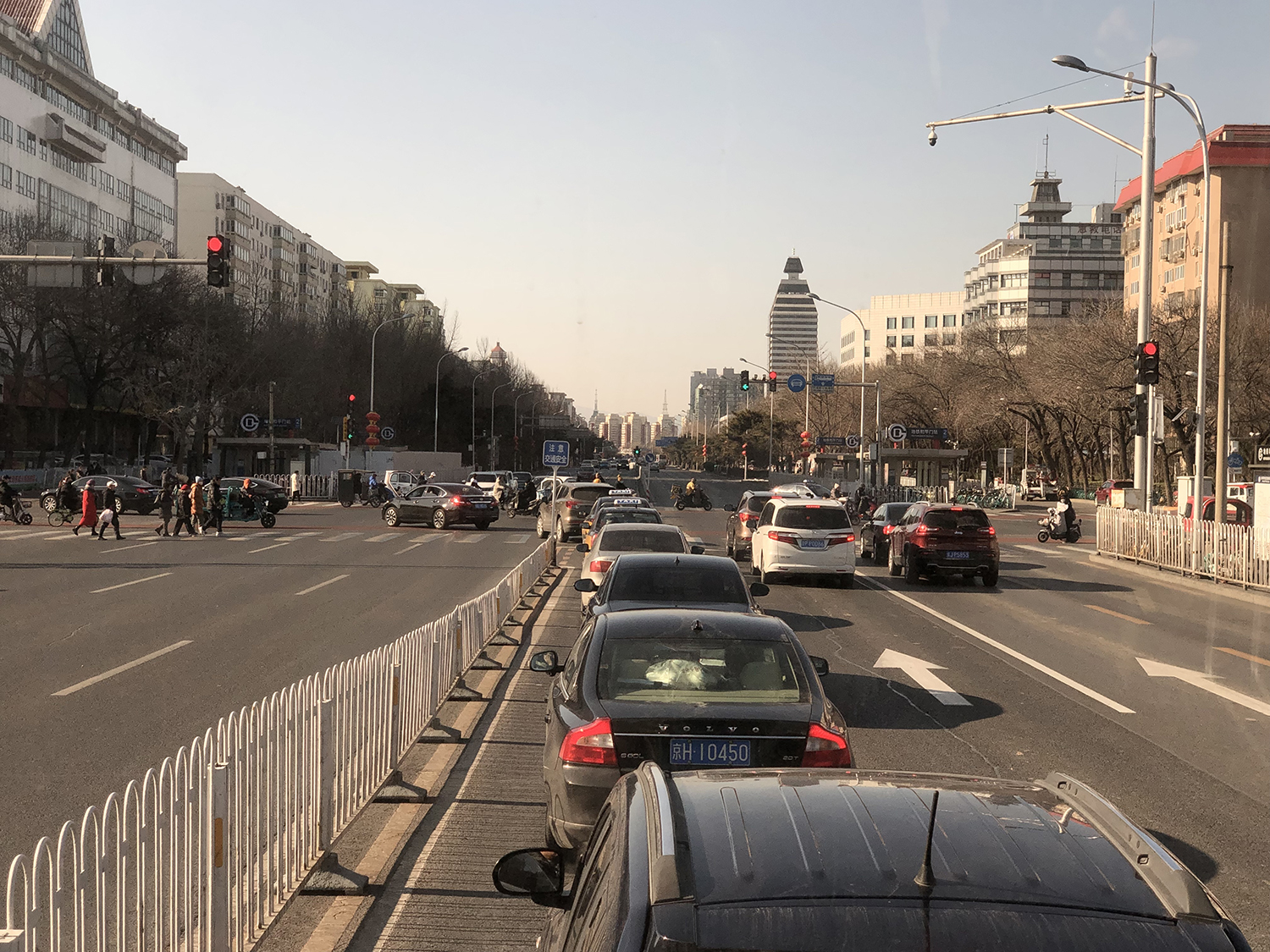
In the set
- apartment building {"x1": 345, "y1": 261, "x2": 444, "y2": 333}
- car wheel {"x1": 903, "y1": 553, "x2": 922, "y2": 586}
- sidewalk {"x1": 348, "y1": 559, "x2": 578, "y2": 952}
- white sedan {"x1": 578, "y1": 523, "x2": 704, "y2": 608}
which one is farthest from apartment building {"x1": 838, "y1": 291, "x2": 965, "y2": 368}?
sidewalk {"x1": 348, "y1": 559, "x2": 578, "y2": 952}

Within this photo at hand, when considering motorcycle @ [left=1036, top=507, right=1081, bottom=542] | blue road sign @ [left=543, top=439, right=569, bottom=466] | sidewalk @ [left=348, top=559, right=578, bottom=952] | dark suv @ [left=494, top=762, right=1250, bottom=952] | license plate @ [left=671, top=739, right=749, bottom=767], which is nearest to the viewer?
dark suv @ [left=494, top=762, right=1250, bottom=952]

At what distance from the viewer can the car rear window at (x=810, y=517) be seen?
22.9 m

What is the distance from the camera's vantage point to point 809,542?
22.7 m

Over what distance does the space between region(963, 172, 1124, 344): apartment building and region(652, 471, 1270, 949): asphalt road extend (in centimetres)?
12103

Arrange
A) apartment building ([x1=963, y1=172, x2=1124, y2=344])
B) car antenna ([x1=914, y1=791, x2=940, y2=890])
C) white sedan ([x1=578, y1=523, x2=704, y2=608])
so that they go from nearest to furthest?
car antenna ([x1=914, y1=791, x2=940, y2=890]), white sedan ([x1=578, y1=523, x2=704, y2=608]), apartment building ([x1=963, y1=172, x2=1124, y2=344])

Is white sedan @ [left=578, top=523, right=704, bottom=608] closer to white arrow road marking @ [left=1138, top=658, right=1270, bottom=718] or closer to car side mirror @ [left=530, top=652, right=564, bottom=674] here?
white arrow road marking @ [left=1138, top=658, right=1270, bottom=718]

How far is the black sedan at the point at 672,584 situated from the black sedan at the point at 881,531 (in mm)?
16982

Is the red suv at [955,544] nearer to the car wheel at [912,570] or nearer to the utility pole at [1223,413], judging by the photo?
the car wheel at [912,570]

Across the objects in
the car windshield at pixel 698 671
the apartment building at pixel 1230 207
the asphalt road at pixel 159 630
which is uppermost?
the apartment building at pixel 1230 207

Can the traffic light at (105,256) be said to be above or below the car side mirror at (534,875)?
above

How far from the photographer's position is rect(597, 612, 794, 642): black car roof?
703 centimetres

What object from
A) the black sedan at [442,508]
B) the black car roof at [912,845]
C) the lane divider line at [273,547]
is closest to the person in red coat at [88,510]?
the lane divider line at [273,547]

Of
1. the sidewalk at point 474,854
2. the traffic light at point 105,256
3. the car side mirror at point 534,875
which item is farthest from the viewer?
the traffic light at point 105,256

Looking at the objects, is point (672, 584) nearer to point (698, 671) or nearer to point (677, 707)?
point (698, 671)
